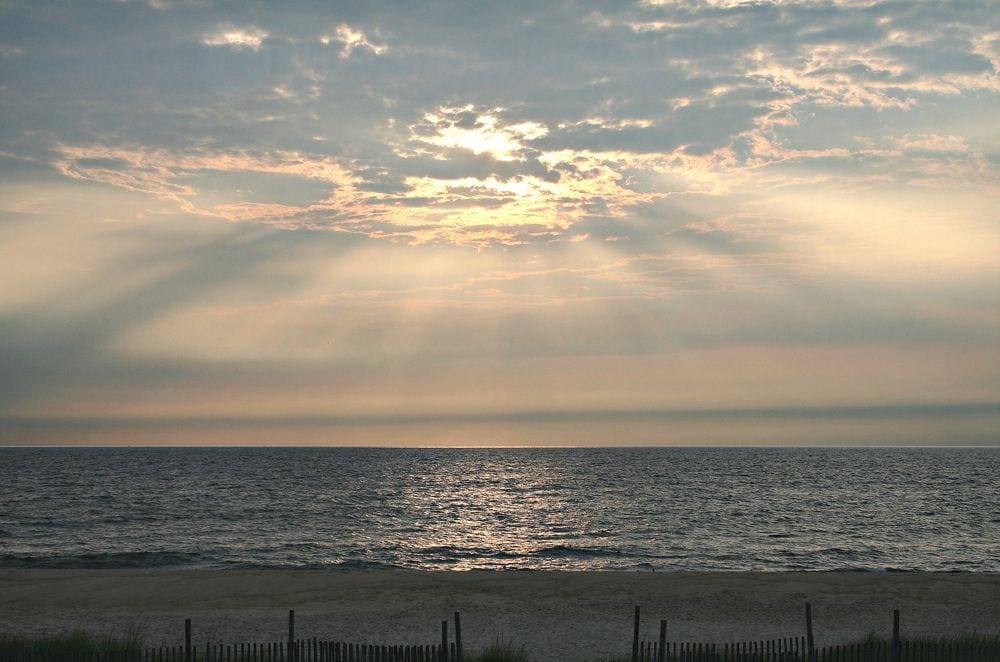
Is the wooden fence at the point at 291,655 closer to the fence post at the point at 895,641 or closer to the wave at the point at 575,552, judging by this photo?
the fence post at the point at 895,641

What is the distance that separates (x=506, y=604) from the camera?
33.9 m

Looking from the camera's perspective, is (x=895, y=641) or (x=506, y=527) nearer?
(x=895, y=641)

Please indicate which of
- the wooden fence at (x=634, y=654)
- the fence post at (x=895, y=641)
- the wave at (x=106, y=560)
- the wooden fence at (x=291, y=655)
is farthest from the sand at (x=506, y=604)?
the fence post at (x=895, y=641)

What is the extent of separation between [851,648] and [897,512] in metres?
62.2

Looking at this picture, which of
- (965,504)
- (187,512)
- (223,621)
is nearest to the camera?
(223,621)

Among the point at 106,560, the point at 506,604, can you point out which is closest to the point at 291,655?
the point at 506,604

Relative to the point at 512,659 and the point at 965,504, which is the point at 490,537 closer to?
the point at 512,659

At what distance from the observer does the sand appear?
29.4 metres

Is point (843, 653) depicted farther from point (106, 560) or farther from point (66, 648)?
point (106, 560)

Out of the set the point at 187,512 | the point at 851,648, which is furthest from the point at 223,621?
the point at 187,512

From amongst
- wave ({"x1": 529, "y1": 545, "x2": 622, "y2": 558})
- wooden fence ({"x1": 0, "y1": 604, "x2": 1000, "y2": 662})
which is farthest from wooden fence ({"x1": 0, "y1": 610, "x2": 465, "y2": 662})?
wave ({"x1": 529, "y1": 545, "x2": 622, "y2": 558})

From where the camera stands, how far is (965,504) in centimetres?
8575

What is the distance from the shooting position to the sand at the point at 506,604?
2936 centimetres

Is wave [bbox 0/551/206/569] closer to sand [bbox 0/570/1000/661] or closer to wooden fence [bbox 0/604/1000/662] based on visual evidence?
sand [bbox 0/570/1000/661]
